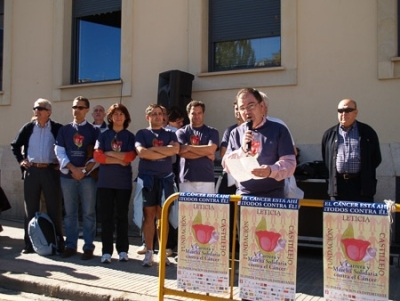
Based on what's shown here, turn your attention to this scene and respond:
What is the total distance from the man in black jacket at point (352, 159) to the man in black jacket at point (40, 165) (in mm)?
3722

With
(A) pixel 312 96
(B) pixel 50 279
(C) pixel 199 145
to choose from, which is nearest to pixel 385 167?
(A) pixel 312 96

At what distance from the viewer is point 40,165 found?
6688 mm

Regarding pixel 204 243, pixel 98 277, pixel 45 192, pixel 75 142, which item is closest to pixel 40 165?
pixel 45 192

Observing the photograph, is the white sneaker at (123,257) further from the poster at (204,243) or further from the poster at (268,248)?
the poster at (268,248)

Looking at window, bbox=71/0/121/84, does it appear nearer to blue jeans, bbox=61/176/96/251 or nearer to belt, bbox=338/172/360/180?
blue jeans, bbox=61/176/96/251

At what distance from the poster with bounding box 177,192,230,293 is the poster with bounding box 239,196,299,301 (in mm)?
169

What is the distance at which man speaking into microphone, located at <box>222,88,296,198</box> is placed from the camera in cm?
387

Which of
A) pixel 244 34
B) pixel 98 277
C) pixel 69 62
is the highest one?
pixel 244 34

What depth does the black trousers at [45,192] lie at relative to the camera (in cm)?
671

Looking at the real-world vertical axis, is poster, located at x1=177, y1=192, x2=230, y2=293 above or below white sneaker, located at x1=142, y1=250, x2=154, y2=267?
above

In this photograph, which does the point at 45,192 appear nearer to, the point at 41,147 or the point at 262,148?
the point at 41,147

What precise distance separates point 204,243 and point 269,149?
97 centimetres

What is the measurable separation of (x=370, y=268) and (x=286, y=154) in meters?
1.06

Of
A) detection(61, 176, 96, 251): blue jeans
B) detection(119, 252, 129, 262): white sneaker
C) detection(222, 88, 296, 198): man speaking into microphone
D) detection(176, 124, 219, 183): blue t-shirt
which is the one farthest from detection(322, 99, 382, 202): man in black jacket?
detection(61, 176, 96, 251): blue jeans
